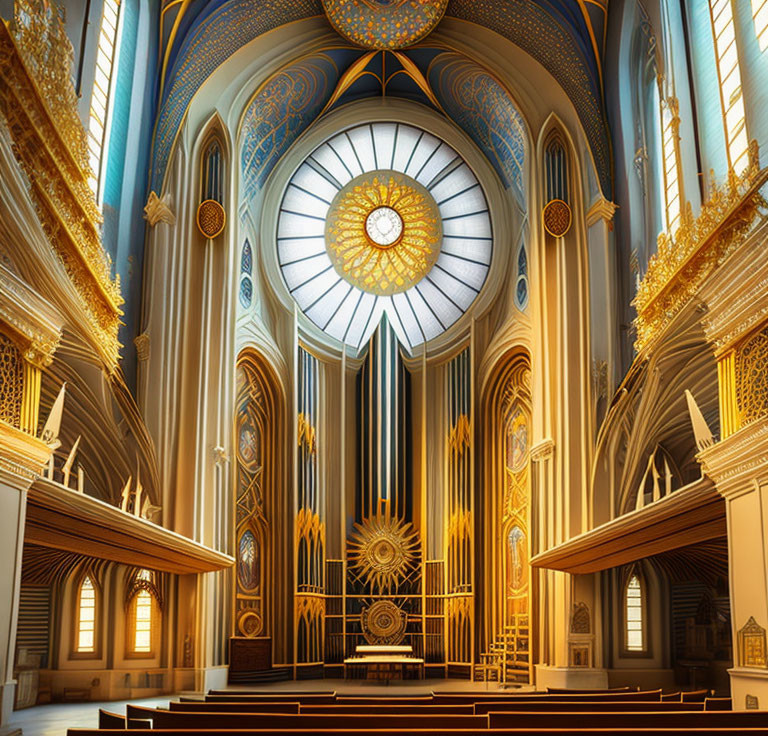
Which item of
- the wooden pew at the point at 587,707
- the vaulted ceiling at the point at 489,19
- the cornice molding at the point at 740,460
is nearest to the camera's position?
the wooden pew at the point at 587,707

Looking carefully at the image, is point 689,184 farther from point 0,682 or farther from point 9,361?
point 0,682

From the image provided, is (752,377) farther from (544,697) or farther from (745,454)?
(544,697)

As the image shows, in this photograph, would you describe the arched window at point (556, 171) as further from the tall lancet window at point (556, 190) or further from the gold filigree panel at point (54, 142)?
the gold filigree panel at point (54, 142)

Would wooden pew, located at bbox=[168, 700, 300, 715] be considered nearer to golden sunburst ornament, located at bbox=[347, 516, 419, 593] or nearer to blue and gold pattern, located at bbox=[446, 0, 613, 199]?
blue and gold pattern, located at bbox=[446, 0, 613, 199]

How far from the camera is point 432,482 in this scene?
76.5 feet

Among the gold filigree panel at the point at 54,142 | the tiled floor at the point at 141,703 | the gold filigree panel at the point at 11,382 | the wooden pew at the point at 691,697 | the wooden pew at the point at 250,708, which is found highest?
the gold filigree panel at the point at 54,142

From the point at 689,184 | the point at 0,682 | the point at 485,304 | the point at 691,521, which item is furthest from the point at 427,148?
the point at 0,682

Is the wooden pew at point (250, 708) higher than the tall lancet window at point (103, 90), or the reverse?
the tall lancet window at point (103, 90)

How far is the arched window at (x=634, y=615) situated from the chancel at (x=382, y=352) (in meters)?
0.07

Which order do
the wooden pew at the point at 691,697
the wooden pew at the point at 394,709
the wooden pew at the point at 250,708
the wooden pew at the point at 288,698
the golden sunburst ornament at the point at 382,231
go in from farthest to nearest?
1. the golden sunburst ornament at the point at 382,231
2. the wooden pew at the point at 691,697
3. the wooden pew at the point at 288,698
4. the wooden pew at the point at 250,708
5. the wooden pew at the point at 394,709

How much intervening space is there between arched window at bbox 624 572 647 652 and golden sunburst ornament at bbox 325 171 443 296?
9.94 metres

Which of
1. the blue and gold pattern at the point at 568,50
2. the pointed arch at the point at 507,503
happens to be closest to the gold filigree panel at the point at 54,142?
the pointed arch at the point at 507,503

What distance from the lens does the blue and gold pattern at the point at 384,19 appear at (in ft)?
70.7

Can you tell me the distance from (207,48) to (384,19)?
13.6 feet
